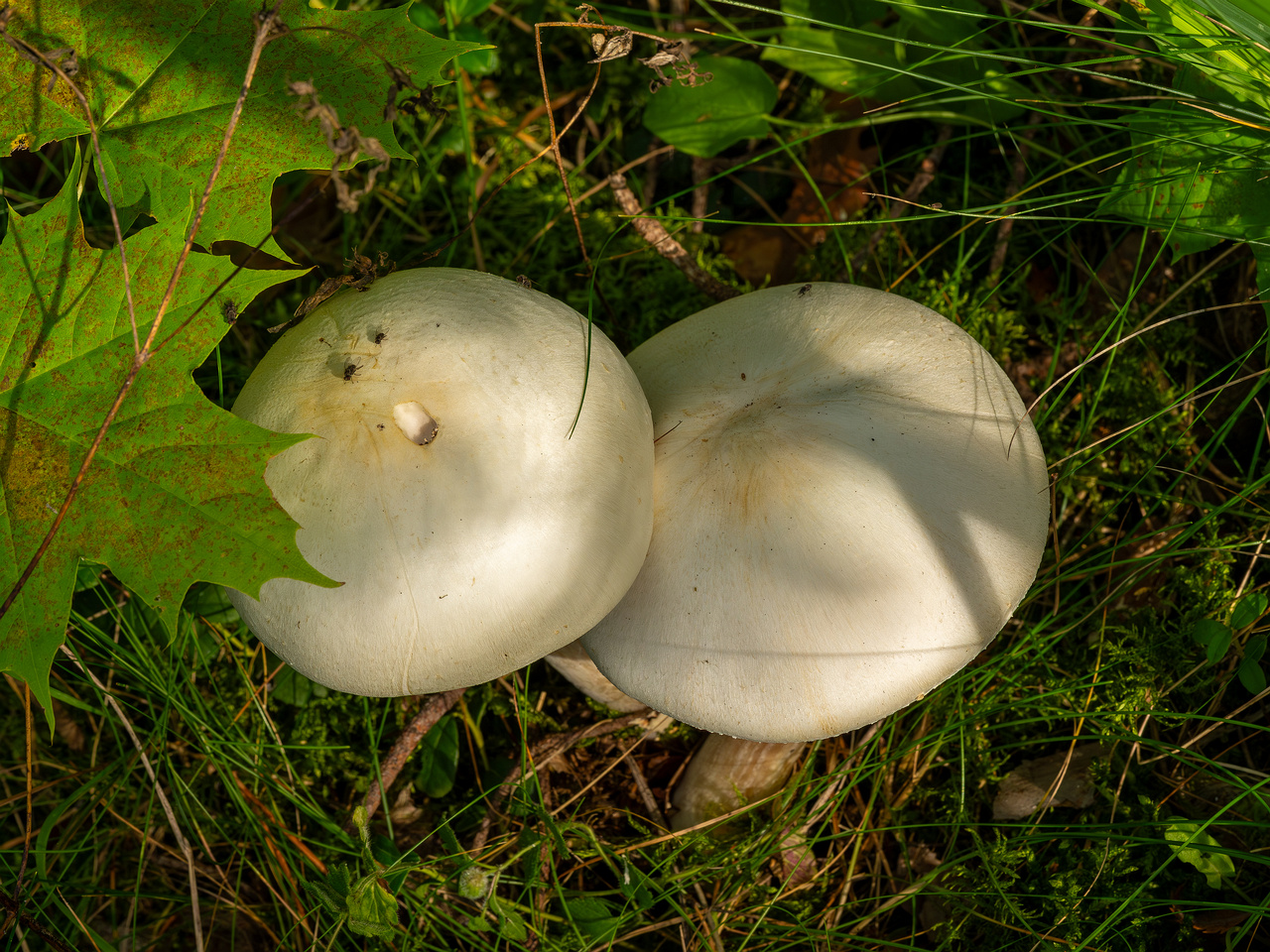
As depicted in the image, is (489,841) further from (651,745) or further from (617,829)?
(651,745)

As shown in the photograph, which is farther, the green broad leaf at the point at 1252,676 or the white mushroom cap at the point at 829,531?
the green broad leaf at the point at 1252,676

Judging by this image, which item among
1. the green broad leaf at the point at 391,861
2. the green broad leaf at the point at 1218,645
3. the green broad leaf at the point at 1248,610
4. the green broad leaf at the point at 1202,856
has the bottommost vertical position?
the green broad leaf at the point at 391,861

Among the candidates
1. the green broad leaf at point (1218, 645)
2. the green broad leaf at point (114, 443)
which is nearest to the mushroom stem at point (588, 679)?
the green broad leaf at point (114, 443)

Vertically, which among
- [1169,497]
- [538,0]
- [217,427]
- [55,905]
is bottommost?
[55,905]

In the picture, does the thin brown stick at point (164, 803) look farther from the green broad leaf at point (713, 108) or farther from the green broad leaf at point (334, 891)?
the green broad leaf at point (713, 108)

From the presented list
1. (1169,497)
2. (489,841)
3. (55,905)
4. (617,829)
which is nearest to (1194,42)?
(1169,497)

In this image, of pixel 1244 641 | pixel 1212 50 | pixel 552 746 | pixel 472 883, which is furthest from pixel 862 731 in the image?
pixel 1212 50
